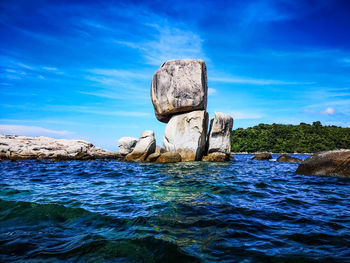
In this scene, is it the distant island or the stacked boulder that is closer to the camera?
the stacked boulder

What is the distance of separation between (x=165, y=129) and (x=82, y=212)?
15818 millimetres

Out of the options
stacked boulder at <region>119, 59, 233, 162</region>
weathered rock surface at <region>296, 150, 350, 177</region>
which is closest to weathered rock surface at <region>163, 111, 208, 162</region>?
stacked boulder at <region>119, 59, 233, 162</region>

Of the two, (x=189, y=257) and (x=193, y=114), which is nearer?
(x=189, y=257)

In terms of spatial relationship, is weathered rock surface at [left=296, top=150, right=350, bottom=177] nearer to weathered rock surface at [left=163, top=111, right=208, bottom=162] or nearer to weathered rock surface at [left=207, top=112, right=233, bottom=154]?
weathered rock surface at [left=163, top=111, right=208, bottom=162]

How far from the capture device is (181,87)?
1934cm

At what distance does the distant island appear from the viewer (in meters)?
66.2

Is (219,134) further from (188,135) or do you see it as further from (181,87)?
(181,87)

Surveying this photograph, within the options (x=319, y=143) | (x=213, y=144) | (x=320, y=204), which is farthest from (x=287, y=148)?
(x=320, y=204)

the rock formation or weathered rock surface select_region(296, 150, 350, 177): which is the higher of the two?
the rock formation

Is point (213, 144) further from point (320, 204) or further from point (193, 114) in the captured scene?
point (320, 204)

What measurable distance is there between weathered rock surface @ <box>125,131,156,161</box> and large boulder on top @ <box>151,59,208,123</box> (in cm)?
237

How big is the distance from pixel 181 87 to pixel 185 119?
2.64 metres

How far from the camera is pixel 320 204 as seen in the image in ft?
17.0

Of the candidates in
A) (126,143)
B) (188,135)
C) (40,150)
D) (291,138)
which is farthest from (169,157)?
(291,138)
